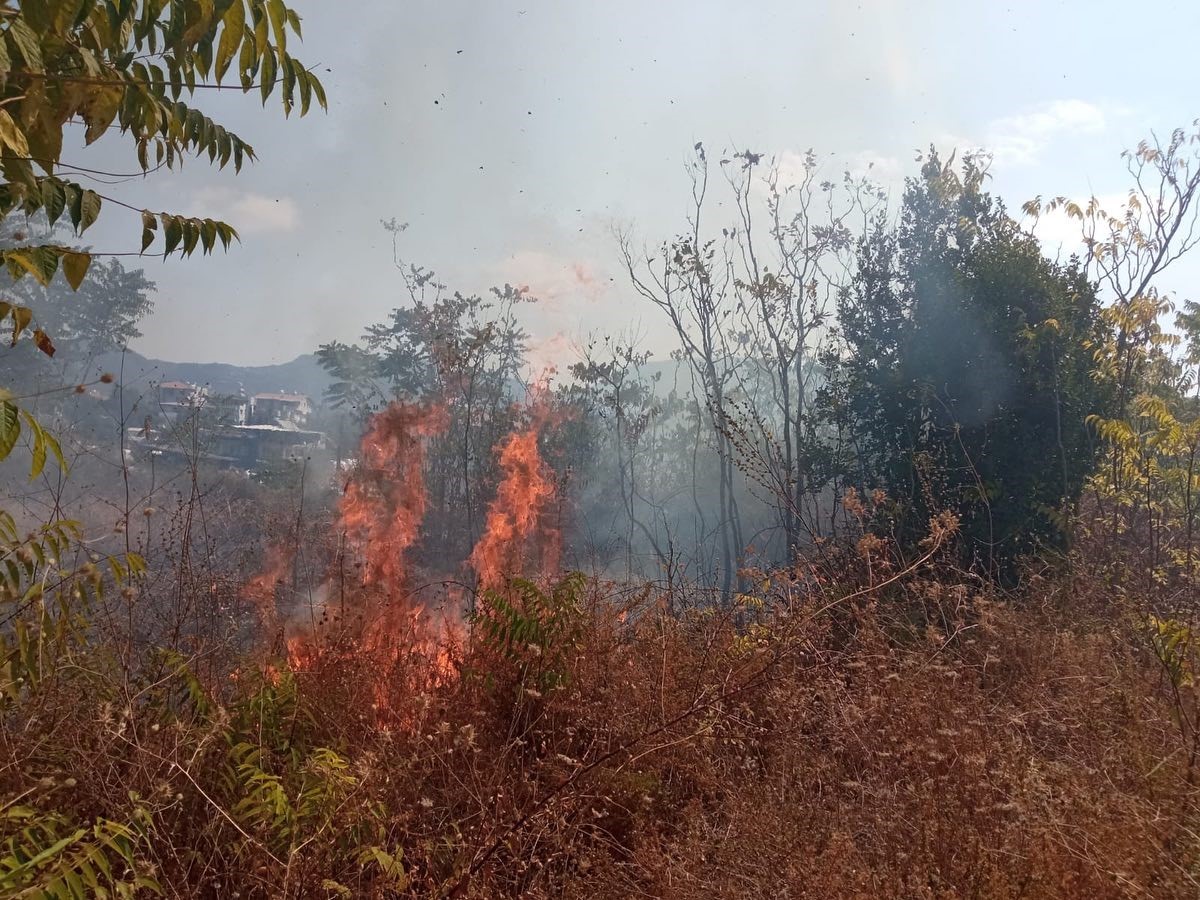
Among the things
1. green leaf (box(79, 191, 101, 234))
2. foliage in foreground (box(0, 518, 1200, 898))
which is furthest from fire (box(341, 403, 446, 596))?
green leaf (box(79, 191, 101, 234))

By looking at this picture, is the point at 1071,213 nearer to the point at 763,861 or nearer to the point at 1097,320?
the point at 1097,320

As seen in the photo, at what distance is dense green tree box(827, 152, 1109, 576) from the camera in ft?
35.2

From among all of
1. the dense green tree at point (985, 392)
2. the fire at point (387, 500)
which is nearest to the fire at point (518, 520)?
the fire at point (387, 500)

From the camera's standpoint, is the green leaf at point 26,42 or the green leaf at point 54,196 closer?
the green leaf at point 26,42

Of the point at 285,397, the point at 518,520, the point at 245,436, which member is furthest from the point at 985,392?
the point at 285,397

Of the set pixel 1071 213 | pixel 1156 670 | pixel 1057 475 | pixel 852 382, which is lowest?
pixel 1156 670

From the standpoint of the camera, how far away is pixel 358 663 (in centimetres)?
419

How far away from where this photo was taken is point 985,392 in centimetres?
1196

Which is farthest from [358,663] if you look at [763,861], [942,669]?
[942,669]

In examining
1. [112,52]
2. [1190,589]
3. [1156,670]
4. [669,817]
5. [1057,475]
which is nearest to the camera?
[112,52]

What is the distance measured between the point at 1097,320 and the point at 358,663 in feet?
41.3

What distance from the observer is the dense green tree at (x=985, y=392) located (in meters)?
10.7

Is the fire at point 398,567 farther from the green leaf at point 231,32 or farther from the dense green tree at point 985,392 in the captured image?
the dense green tree at point 985,392

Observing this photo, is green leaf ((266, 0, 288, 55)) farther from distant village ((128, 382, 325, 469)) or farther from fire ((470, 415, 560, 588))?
distant village ((128, 382, 325, 469))
